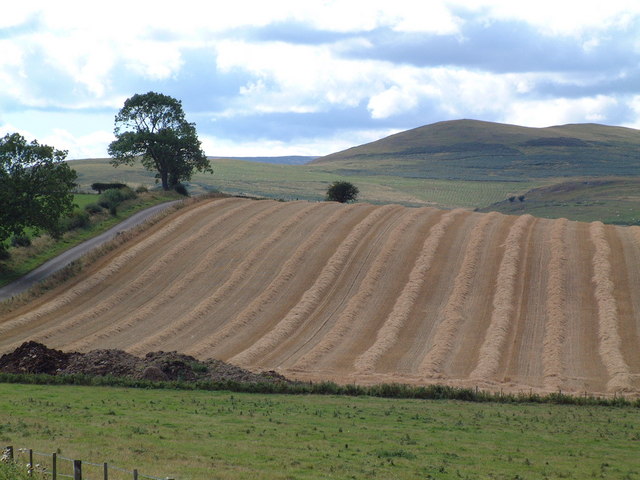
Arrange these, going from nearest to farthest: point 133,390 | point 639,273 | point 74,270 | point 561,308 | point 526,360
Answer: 1. point 133,390
2. point 526,360
3. point 561,308
4. point 639,273
5. point 74,270

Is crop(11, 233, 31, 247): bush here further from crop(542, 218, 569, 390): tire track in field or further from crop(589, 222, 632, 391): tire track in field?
crop(589, 222, 632, 391): tire track in field

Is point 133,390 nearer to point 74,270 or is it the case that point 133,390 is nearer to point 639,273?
point 74,270

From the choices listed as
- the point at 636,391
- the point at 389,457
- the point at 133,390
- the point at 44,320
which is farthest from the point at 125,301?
the point at 389,457

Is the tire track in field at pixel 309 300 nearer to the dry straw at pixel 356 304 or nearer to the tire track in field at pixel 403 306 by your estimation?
the dry straw at pixel 356 304

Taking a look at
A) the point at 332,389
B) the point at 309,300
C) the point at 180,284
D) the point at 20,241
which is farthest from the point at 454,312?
the point at 20,241

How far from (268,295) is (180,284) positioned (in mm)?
8518

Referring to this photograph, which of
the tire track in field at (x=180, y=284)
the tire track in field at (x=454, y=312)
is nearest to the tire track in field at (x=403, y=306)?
the tire track in field at (x=454, y=312)

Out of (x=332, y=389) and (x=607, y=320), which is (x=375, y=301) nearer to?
(x=607, y=320)

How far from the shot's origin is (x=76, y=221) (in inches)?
3403

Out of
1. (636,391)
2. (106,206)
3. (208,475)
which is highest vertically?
(106,206)

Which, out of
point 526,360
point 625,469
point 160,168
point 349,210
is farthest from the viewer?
point 160,168

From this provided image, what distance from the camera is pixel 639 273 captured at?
6612cm

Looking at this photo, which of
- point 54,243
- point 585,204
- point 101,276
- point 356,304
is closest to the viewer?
point 356,304

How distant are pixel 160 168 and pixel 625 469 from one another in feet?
296
